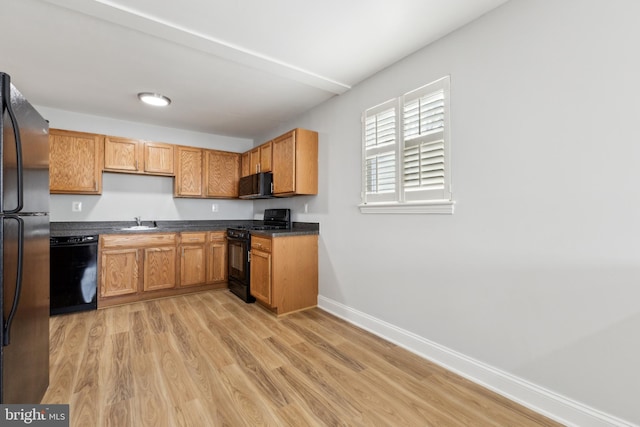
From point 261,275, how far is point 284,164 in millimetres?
1391

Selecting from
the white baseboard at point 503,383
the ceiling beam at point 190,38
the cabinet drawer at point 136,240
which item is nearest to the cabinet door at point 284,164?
the ceiling beam at point 190,38

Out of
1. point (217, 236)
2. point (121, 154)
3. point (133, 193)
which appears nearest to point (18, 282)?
point (217, 236)

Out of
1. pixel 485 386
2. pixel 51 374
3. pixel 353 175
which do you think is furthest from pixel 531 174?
pixel 51 374

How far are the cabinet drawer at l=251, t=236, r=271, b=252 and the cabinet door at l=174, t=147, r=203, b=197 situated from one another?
155 cm

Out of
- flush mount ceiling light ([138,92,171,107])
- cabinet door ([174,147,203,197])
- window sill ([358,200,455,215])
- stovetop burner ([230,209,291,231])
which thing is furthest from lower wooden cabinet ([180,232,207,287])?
window sill ([358,200,455,215])

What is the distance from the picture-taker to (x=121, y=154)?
389 centimetres

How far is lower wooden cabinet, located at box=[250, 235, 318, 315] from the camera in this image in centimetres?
316

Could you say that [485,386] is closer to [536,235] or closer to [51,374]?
[536,235]

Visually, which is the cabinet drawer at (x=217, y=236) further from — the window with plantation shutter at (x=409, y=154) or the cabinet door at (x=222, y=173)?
the window with plantation shutter at (x=409, y=154)

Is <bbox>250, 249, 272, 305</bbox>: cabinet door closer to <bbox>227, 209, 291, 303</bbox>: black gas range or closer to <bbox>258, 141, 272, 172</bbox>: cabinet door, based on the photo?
<bbox>227, 209, 291, 303</bbox>: black gas range

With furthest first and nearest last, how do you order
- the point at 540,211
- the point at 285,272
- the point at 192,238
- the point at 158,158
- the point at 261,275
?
1. the point at 158,158
2. the point at 192,238
3. the point at 261,275
4. the point at 285,272
5. the point at 540,211

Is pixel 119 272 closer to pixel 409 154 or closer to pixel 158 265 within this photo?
pixel 158 265

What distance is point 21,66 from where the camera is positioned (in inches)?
102

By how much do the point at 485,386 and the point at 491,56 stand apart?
2.19m
